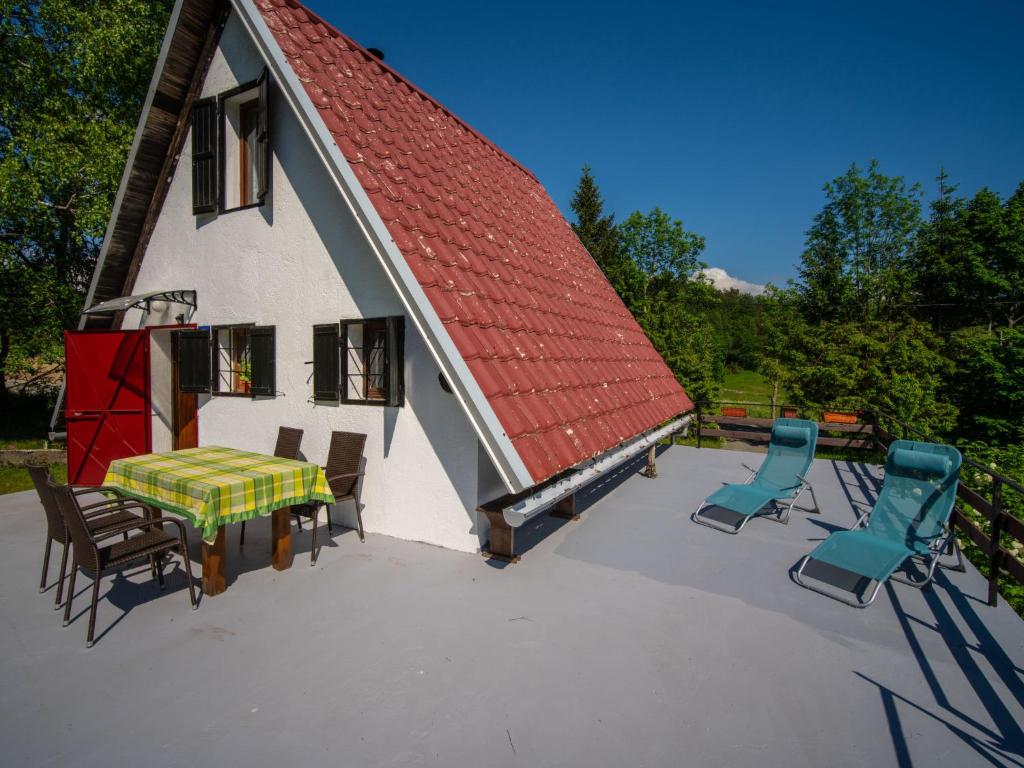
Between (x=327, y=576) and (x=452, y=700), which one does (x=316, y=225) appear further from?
(x=452, y=700)

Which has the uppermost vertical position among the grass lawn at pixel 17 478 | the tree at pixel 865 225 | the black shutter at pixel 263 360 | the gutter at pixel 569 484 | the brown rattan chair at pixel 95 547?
the tree at pixel 865 225

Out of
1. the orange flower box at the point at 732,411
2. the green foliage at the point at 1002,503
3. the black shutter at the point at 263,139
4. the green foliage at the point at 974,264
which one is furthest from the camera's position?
the green foliage at the point at 974,264

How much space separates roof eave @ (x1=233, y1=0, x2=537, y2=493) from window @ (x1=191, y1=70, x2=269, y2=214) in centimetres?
184

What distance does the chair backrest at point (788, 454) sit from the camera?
23.0 ft

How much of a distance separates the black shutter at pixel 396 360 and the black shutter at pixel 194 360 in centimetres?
364

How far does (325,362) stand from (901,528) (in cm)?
668

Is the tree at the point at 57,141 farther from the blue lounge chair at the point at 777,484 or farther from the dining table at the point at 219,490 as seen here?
the blue lounge chair at the point at 777,484

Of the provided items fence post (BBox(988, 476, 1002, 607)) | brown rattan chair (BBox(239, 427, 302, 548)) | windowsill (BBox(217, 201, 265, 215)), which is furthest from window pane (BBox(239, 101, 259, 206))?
fence post (BBox(988, 476, 1002, 607))

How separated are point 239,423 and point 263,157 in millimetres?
3636

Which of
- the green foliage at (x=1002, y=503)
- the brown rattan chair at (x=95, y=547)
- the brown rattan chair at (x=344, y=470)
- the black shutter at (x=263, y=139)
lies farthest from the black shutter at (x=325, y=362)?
the green foliage at (x=1002, y=503)

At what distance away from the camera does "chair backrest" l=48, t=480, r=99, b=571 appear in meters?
3.45

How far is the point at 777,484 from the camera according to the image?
702 centimetres

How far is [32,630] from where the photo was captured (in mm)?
3738

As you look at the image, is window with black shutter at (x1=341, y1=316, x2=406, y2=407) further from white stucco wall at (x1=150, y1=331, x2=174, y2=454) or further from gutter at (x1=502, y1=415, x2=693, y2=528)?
white stucco wall at (x1=150, y1=331, x2=174, y2=454)
